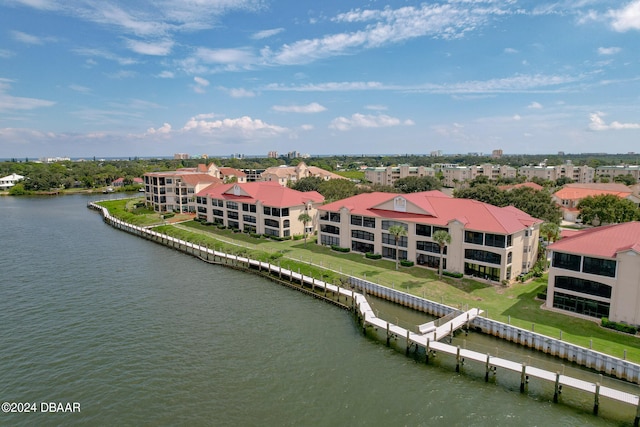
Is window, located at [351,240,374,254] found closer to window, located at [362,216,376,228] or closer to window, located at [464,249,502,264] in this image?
window, located at [362,216,376,228]

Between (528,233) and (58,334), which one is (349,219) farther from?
(58,334)

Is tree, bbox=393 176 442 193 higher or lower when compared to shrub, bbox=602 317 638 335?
higher

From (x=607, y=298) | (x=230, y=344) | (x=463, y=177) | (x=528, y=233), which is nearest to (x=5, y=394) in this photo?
(x=230, y=344)

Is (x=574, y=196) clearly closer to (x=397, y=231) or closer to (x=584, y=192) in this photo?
(x=584, y=192)

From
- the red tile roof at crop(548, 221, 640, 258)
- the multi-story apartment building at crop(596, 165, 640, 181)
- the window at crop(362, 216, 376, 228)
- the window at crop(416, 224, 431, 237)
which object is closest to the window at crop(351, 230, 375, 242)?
the window at crop(362, 216, 376, 228)

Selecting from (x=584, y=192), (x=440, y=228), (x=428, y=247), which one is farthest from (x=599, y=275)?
(x=584, y=192)

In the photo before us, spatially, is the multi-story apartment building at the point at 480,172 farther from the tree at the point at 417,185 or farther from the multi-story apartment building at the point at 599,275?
the multi-story apartment building at the point at 599,275
